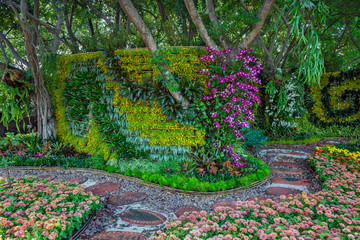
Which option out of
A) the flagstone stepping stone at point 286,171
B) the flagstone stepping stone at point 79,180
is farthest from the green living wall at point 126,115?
the flagstone stepping stone at point 286,171

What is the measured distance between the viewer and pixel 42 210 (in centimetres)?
245

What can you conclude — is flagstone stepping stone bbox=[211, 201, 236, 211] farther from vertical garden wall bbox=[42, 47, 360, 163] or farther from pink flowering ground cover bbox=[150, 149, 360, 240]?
vertical garden wall bbox=[42, 47, 360, 163]

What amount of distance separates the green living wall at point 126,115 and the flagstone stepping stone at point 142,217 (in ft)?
5.27

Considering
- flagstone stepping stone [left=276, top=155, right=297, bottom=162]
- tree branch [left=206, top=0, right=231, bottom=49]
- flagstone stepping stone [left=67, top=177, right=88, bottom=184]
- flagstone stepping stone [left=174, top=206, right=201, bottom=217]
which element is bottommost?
flagstone stepping stone [left=174, top=206, right=201, bottom=217]

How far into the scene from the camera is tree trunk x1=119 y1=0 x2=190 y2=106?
141 inches

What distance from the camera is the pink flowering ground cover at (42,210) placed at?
2006 millimetres

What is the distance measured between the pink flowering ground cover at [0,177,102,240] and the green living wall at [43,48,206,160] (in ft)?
5.29

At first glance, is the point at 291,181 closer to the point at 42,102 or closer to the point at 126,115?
the point at 126,115

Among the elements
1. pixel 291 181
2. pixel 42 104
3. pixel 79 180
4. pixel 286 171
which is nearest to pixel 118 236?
pixel 79 180

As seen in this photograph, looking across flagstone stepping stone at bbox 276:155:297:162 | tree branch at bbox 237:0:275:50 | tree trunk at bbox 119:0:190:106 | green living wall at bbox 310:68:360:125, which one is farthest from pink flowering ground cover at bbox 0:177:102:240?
green living wall at bbox 310:68:360:125

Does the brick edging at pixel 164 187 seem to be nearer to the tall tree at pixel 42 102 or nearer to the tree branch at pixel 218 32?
the tall tree at pixel 42 102

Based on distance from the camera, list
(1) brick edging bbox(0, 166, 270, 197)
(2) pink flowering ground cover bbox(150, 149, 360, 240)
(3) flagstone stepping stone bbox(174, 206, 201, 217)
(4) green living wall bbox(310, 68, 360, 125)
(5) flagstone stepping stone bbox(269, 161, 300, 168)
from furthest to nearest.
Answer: (4) green living wall bbox(310, 68, 360, 125) → (5) flagstone stepping stone bbox(269, 161, 300, 168) → (1) brick edging bbox(0, 166, 270, 197) → (3) flagstone stepping stone bbox(174, 206, 201, 217) → (2) pink flowering ground cover bbox(150, 149, 360, 240)

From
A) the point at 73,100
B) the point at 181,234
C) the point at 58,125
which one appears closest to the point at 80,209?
the point at 181,234

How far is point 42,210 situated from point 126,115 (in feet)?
7.91
